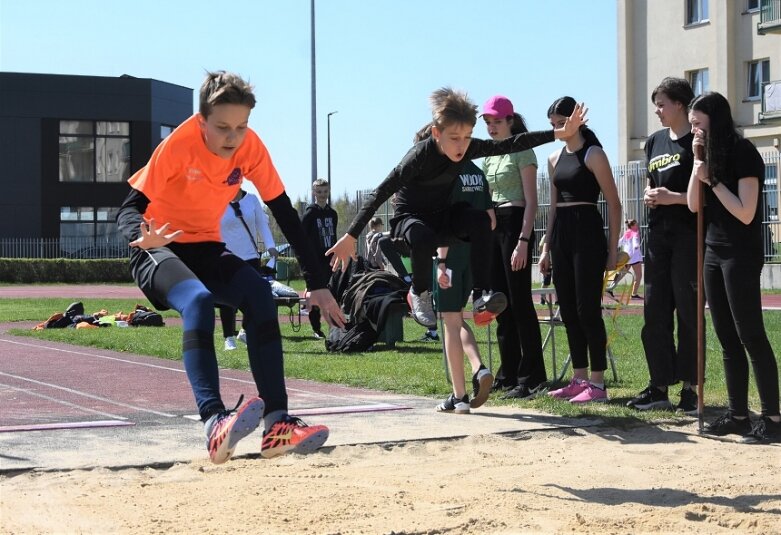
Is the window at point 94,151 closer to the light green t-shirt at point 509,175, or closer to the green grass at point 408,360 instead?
the green grass at point 408,360

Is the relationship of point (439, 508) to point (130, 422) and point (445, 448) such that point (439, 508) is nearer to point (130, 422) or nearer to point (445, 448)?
point (445, 448)

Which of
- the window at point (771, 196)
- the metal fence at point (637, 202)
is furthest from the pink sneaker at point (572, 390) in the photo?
the window at point (771, 196)

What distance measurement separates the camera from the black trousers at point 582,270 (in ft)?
27.0

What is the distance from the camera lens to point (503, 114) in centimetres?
845

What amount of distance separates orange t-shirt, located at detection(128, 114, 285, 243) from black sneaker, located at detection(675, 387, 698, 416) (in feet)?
12.4

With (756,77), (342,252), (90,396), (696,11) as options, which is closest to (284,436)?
(342,252)

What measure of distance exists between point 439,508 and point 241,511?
0.92 m

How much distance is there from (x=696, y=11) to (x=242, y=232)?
33889 mm

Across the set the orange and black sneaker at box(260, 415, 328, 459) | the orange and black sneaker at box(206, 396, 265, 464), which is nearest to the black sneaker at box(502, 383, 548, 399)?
the orange and black sneaker at box(260, 415, 328, 459)

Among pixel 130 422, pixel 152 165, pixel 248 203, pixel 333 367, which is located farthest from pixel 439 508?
pixel 248 203

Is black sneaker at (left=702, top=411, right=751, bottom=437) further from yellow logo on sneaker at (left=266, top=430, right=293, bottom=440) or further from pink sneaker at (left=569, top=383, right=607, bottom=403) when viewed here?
yellow logo on sneaker at (left=266, top=430, right=293, bottom=440)

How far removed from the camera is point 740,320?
702 centimetres

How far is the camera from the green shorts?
7875 mm

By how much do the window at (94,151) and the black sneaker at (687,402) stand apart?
48.0 metres
